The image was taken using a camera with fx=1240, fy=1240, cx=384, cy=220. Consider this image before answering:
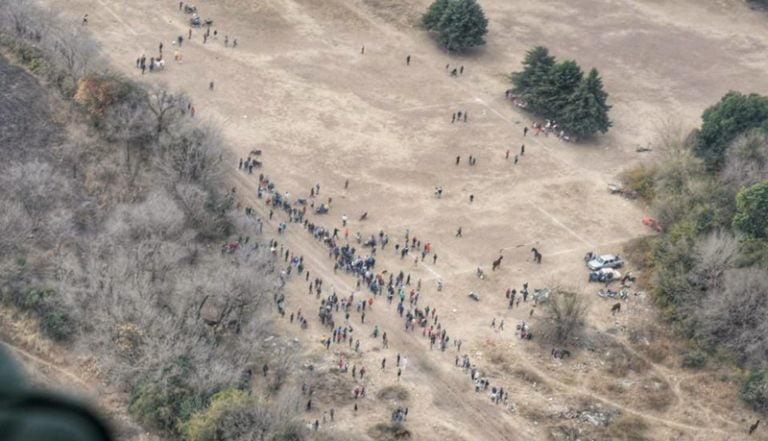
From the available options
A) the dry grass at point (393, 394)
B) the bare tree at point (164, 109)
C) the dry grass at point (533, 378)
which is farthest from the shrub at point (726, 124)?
the bare tree at point (164, 109)

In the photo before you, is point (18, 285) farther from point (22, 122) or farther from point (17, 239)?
point (22, 122)

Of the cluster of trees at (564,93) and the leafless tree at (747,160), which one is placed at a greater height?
the leafless tree at (747,160)

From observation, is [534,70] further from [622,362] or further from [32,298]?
[32,298]

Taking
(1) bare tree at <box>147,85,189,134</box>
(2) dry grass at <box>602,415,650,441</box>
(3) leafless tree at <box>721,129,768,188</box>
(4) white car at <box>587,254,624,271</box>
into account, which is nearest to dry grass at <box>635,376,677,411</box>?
(2) dry grass at <box>602,415,650,441</box>

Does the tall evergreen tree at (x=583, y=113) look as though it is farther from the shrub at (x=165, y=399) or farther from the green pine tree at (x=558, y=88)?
the shrub at (x=165, y=399)

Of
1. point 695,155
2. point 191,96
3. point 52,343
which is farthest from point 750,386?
point 191,96

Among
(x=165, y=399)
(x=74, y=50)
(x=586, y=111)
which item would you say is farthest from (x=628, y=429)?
(x=74, y=50)

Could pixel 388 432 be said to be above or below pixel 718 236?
below
